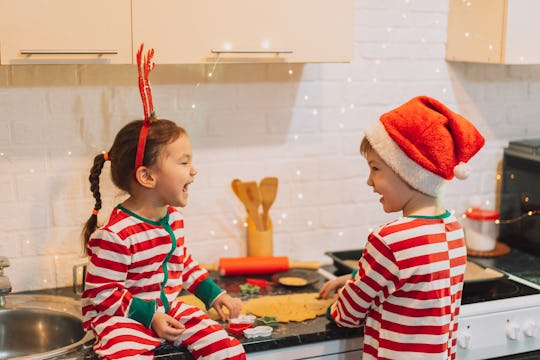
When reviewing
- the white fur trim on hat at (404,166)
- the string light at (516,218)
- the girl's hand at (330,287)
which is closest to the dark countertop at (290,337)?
the girl's hand at (330,287)

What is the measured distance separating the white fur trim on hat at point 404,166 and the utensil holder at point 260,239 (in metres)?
0.76

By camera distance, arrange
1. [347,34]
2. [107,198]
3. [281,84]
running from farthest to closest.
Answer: [281,84], [107,198], [347,34]

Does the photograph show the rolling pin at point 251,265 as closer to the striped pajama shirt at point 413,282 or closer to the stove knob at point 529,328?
the striped pajama shirt at point 413,282

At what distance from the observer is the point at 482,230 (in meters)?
2.88

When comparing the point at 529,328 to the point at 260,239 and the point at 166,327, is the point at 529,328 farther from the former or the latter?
the point at 166,327

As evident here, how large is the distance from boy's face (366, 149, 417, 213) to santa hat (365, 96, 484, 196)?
0.10ft

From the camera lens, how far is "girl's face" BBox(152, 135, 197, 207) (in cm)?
206

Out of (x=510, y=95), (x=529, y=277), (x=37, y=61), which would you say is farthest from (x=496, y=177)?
(x=37, y=61)

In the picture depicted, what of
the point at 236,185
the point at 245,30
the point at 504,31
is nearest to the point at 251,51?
the point at 245,30

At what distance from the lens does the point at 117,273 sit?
1.99 m

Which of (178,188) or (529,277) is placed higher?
(178,188)

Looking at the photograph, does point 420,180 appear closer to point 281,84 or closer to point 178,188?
point 178,188

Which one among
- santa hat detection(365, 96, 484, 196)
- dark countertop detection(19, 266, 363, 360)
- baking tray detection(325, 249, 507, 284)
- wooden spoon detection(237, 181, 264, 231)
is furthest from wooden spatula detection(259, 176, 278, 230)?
santa hat detection(365, 96, 484, 196)

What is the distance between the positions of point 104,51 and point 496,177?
1.64 m
